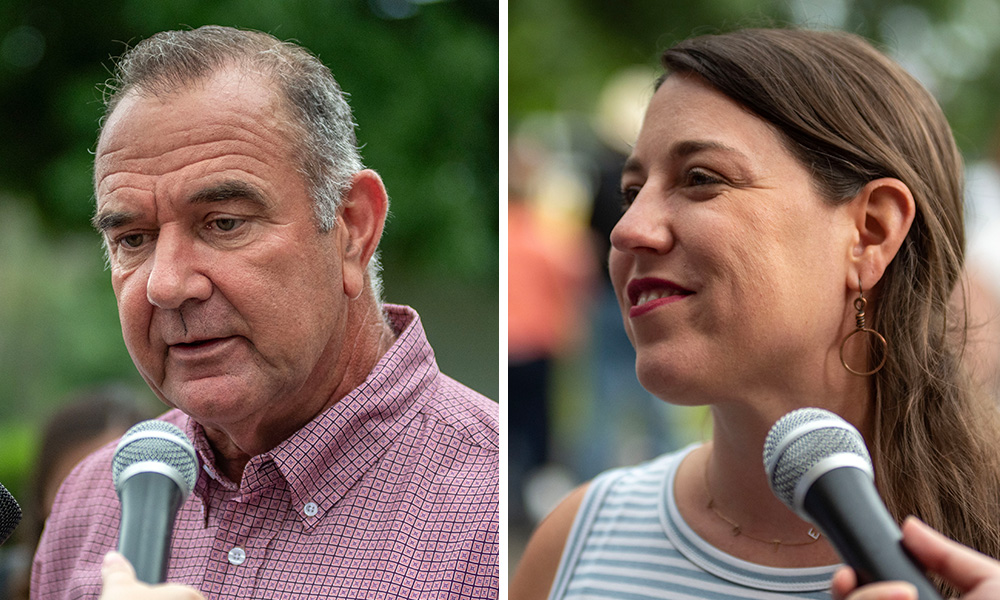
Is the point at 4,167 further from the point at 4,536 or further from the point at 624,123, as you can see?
the point at 624,123

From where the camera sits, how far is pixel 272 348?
150 cm

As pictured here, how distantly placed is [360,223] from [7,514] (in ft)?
2.30

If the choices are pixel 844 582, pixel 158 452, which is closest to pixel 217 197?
pixel 158 452

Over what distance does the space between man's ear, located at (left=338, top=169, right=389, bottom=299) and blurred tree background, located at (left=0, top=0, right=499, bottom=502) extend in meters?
0.10

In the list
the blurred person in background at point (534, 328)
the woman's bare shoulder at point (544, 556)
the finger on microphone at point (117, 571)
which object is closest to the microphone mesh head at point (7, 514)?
the finger on microphone at point (117, 571)

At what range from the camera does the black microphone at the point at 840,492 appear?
3.51 feet

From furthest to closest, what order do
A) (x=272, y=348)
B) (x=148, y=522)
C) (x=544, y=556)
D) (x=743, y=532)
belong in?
(x=544, y=556)
(x=743, y=532)
(x=272, y=348)
(x=148, y=522)

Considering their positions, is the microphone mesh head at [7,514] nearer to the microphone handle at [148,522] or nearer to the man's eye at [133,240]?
the microphone handle at [148,522]

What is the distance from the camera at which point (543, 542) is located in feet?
6.80

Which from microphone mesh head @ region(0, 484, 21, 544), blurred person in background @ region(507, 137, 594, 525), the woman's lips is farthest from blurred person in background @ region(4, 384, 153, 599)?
blurred person in background @ region(507, 137, 594, 525)

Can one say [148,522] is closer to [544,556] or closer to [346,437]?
[346,437]

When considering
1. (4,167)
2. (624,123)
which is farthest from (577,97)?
(4,167)

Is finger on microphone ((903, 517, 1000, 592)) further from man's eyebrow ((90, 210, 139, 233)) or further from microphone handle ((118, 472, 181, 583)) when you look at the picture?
man's eyebrow ((90, 210, 139, 233))

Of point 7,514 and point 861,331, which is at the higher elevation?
point 861,331
